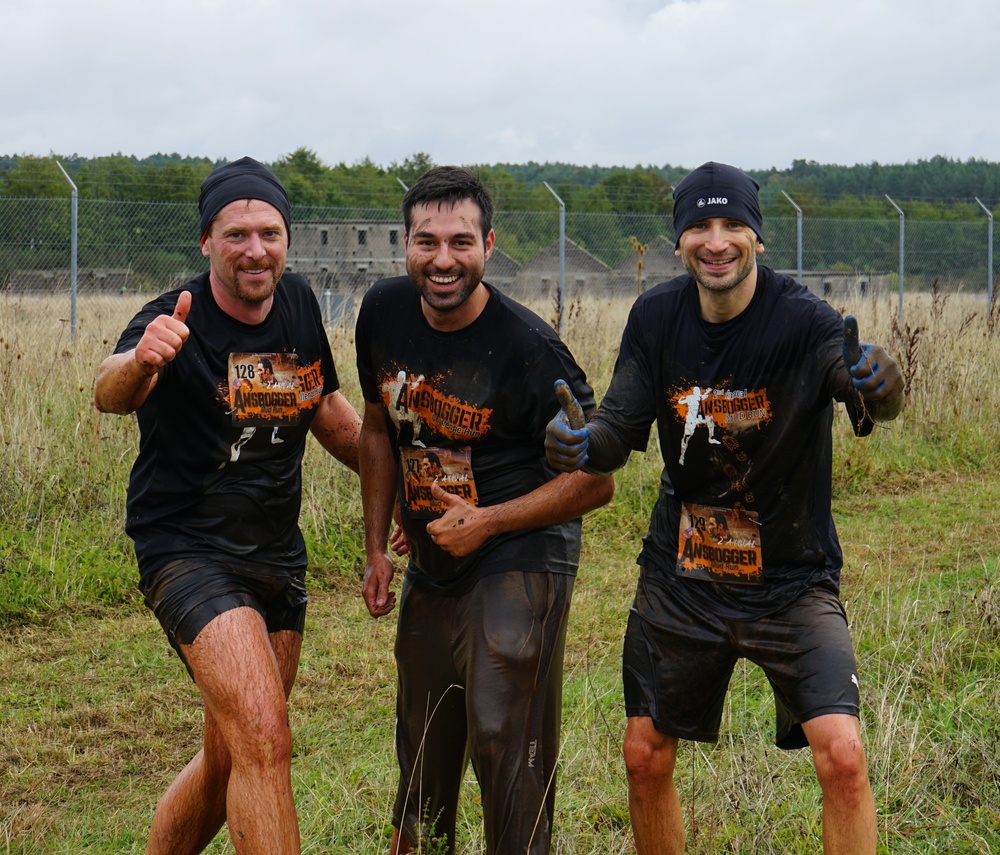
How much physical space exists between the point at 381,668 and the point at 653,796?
2515mm

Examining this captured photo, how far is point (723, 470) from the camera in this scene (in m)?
3.42

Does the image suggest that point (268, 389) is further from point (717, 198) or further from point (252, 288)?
point (717, 198)

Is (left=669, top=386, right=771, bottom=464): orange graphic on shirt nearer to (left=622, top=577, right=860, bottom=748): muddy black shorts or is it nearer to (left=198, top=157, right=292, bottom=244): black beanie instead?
(left=622, top=577, right=860, bottom=748): muddy black shorts

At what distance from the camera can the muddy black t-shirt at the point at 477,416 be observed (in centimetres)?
356

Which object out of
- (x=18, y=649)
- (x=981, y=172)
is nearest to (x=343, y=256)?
(x=18, y=649)

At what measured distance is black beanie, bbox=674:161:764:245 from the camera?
3.40m

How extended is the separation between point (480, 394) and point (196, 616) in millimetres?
1116

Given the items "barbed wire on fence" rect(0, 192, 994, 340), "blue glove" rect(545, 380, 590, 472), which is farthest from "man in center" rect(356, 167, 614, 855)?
"barbed wire on fence" rect(0, 192, 994, 340)

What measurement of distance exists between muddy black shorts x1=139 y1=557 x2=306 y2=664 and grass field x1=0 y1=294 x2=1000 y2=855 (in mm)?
928

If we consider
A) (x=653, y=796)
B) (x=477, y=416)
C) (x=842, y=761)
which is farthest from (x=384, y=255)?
(x=842, y=761)

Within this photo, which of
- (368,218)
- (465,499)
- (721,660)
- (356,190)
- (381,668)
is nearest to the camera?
(721,660)

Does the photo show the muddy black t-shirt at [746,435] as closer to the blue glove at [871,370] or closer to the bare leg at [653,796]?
the blue glove at [871,370]

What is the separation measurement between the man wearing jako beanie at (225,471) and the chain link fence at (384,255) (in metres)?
5.88

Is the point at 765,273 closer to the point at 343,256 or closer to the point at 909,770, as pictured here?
the point at 909,770
